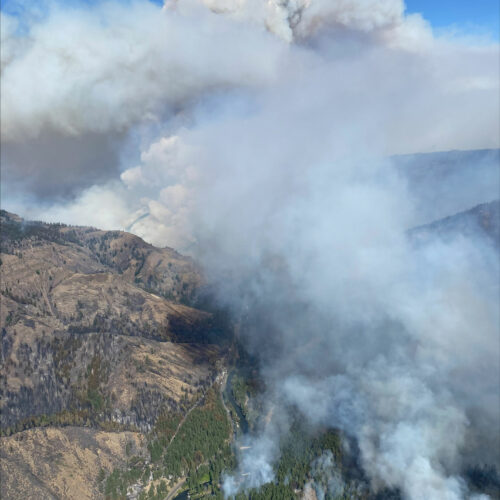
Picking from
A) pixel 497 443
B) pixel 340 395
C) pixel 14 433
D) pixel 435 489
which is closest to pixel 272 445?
pixel 340 395

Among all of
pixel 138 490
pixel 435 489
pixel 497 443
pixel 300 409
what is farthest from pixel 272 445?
pixel 497 443

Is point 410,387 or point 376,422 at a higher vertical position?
point 410,387

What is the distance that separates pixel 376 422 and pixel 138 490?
307 ft

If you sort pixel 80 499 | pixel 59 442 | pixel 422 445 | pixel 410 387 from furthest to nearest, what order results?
1. pixel 59 442
2. pixel 410 387
3. pixel 80 499
4. pixel 422 445

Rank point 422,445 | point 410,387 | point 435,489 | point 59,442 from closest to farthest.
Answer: point 435,489 → point 422,445 → point 410,387 → point 59,442

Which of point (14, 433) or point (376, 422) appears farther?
point (14, 433)

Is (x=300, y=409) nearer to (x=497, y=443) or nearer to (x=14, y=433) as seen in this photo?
(x=497, y=443)

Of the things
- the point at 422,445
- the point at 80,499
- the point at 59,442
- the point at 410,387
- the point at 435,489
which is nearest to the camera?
the point at 435,489

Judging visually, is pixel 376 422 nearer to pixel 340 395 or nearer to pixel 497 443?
pixel 340 395

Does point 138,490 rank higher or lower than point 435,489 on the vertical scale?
lower

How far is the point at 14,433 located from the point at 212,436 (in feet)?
281

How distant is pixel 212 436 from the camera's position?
636 feet

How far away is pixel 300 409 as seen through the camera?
19162cm

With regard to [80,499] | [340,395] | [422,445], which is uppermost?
[340,395]
